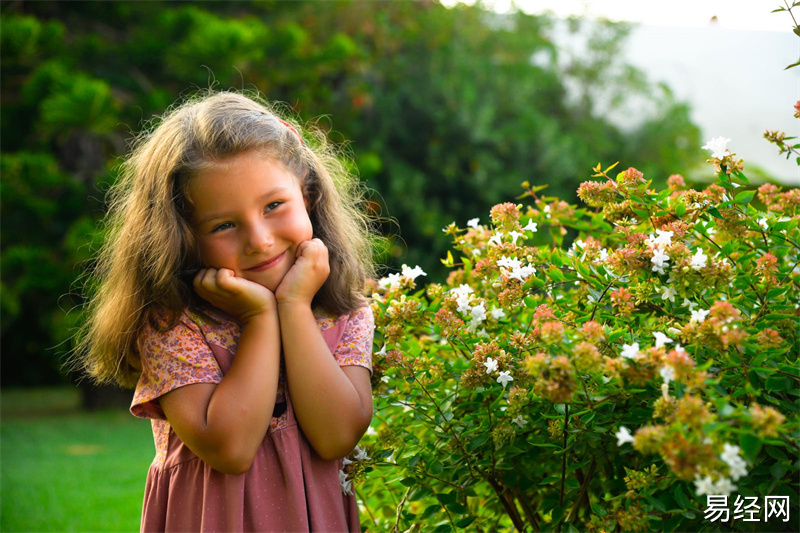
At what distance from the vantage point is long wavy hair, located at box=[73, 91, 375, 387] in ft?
5.43

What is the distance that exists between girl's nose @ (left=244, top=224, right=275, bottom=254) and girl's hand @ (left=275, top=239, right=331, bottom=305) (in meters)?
0.09

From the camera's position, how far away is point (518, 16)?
1038 centimetres

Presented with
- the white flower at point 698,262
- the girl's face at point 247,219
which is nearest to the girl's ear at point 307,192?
the girl's face at point 247,219

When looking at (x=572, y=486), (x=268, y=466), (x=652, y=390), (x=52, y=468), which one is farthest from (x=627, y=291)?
(x=52, y=468)

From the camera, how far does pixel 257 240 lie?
159 cm

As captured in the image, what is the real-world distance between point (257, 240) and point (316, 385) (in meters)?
0.33

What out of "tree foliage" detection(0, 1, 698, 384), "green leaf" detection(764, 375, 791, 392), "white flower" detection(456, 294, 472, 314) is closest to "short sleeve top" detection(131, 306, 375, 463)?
"white flower" detection(456, 294, 472, 314)

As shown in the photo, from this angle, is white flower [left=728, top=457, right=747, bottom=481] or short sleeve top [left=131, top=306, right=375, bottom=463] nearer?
white flower [left=728, top=457, right=747, bottom=481]

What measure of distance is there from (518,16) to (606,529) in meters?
9.93

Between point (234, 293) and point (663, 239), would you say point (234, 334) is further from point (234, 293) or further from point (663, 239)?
point (663, 239)

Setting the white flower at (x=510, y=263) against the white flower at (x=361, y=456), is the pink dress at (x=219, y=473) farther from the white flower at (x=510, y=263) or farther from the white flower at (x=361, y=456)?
the white flower at (x=510, y=263)

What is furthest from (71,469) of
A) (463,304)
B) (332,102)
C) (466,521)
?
(332,102)

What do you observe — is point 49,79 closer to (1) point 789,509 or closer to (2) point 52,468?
(2) point 52,468

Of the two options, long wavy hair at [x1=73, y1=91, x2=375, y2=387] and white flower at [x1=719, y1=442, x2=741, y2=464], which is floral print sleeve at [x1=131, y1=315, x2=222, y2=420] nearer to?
long wavy hair at [x1=73, y1=91, x2=375, y2=387]
